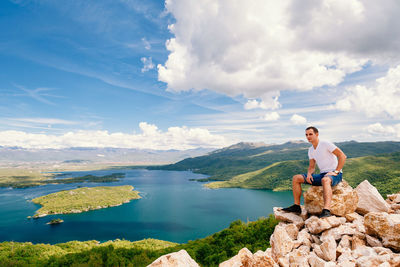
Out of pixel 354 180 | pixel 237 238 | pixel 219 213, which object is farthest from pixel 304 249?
pixel 354 180

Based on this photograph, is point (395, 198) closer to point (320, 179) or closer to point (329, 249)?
point (320, 179)

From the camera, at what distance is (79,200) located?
137125mm

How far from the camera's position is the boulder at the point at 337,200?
8.70 m

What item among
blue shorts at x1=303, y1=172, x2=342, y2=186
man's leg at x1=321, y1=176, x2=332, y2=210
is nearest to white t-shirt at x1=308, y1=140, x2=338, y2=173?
blue shorts at x1=303, y1=172, x2=342, y2=186

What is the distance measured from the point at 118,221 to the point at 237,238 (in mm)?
98727

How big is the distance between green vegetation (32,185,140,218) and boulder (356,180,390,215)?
14154 cm

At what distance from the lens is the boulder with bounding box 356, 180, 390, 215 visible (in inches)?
360

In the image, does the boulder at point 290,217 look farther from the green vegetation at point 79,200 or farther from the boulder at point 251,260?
the green vegetation at point 79,200

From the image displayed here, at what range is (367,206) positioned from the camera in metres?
9.34

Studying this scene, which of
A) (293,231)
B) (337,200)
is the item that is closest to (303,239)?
(293,231)

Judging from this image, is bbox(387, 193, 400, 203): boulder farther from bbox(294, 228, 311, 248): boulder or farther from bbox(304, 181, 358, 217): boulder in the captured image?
bbox(294, 228, 311, 248): boulder

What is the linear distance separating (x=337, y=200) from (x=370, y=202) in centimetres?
211

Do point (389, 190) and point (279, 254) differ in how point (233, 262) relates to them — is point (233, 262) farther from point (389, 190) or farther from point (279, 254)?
point (389, 190)

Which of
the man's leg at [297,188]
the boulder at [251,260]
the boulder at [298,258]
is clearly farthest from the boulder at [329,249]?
the man's leg at [297,188]
